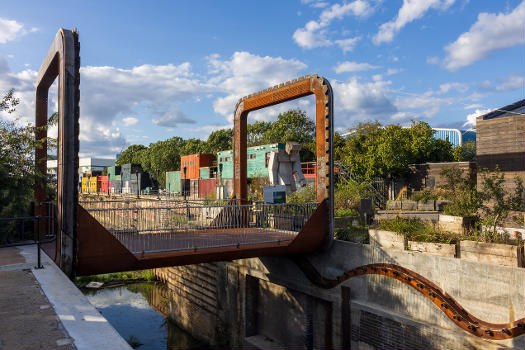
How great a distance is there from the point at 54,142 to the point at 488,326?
13555mm

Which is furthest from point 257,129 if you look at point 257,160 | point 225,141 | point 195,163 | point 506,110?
point 506,110

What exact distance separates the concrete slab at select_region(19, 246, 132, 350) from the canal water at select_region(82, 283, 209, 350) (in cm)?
1289

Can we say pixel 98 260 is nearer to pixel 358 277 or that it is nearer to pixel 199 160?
pixel 358 277

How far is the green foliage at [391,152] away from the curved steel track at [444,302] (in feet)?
63.7

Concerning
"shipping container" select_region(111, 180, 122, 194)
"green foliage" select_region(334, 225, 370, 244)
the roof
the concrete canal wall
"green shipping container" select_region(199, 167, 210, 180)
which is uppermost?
the roof

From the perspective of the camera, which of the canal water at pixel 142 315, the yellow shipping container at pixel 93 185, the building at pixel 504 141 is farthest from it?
the yellow shipping container at pixel 93 185

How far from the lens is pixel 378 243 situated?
12.0 metres

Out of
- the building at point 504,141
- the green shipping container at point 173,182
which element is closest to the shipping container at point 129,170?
the green shipping container at point 173,182


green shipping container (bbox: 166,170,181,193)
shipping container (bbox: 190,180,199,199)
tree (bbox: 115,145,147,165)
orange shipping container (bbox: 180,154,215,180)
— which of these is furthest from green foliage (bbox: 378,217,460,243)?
tree (bbox: 115,145,147,165)

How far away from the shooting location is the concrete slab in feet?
14.3

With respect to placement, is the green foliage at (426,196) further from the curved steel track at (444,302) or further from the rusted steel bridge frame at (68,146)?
the rusted steel bridge frame at (68,146)

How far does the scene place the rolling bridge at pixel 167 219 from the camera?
326 inches

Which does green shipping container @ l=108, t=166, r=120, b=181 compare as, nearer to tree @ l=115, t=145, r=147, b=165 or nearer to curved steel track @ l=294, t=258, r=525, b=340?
tree @ l=115, t=145, r=147, b=165

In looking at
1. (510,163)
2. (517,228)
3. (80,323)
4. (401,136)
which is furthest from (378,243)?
(401,136)
